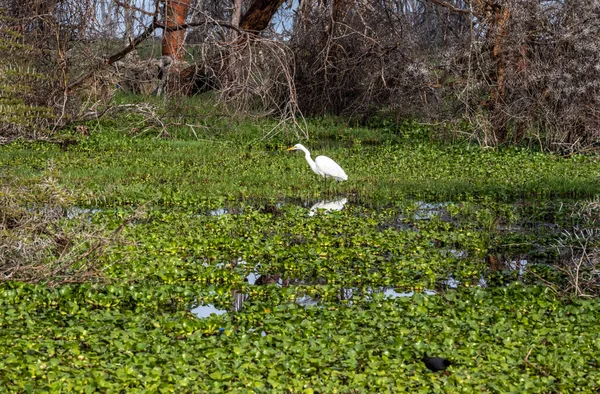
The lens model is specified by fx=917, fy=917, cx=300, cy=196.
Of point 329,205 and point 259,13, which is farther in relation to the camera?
point 259,13

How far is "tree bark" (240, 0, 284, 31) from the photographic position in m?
21.1

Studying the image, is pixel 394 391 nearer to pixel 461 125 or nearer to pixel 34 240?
pixel 34 240

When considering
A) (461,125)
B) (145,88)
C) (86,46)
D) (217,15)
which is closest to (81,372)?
(86,46)

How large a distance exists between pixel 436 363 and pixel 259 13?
1604 cm

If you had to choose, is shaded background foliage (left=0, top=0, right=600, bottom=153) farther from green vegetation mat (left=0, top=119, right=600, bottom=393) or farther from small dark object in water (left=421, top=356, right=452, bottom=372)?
small dark object in water (left=421, top=356, right=452, bottom=372)

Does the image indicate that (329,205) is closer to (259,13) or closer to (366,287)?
(366,287)

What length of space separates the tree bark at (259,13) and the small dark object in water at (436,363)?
15736 millimetres

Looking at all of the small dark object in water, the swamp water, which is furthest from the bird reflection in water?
the small dark object in water

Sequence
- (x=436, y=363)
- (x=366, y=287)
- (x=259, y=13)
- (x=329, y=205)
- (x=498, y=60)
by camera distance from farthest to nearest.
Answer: (x=259, y=13) → (x=498, y=60) → (x=329, y=205) → (x=366, y=287) → (x=436, y=363)

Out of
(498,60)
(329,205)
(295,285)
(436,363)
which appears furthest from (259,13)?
(436,363)

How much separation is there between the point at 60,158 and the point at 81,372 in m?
9.74

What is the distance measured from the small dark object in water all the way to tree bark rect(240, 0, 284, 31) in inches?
620

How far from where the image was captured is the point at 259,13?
21.2 m

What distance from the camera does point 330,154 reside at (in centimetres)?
1688
